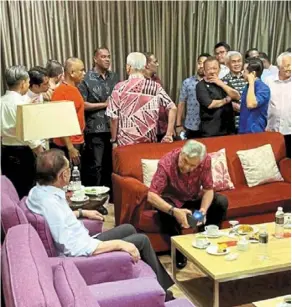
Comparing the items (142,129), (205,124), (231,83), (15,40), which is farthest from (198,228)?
(15,40)

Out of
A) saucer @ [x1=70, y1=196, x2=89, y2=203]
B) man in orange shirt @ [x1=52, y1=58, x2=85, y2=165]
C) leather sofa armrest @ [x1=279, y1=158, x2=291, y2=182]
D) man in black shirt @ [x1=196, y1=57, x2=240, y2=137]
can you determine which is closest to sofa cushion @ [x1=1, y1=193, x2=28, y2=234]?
saucer @ [x1=70, y1=196, x2=89, y2=203]

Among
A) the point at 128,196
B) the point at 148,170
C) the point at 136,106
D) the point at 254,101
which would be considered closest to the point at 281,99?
the point at 254,101

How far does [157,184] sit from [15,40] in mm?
2871

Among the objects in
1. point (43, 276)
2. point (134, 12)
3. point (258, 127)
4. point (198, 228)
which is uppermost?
point (134, 12)

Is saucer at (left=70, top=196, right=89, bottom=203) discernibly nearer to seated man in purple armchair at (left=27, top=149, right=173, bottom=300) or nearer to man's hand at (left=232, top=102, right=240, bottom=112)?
seated man in purple armchair at (left=27, top=149, right=173, bottom=300)

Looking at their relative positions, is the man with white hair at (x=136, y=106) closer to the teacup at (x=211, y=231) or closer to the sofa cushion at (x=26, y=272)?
the teacup at (x=211, y=231)

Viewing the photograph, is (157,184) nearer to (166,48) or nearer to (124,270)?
(124,270)

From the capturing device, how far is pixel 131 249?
246cm

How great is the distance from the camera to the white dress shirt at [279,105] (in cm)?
428

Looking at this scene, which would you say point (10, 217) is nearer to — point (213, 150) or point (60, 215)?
point (60, 215)

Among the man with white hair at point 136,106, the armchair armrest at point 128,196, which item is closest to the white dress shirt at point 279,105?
the man with white hair at point 136,106

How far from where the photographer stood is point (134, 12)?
570 cm

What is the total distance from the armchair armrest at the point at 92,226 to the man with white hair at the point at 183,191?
43 centimetres

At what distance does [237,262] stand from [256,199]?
3.70 feet
